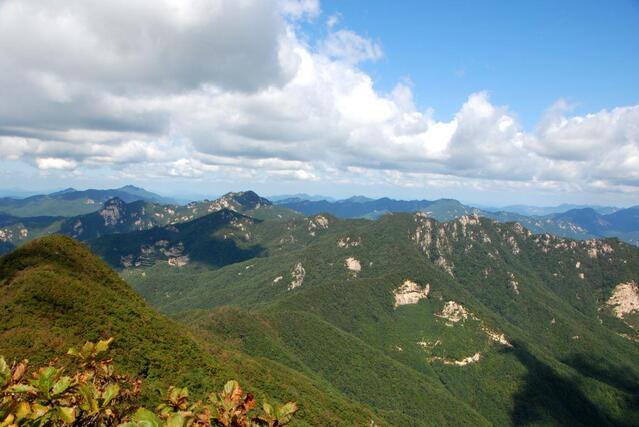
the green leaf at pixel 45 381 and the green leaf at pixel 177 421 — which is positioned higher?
the green leaf at pixel 177 421

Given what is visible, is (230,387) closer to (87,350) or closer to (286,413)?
(286,413)

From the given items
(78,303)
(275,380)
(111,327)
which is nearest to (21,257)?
(78,303)

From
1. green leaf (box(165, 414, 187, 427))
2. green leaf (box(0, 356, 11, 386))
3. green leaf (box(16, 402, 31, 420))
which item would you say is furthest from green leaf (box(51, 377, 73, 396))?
green leaf (box(165, 414, 187, 427))

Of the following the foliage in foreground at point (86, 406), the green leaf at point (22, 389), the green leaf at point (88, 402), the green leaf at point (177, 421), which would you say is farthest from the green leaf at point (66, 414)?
the green leaf at point (177, 421)

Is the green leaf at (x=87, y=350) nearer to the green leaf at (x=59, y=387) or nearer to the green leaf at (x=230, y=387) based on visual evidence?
the green leaf at (x=59, y=387)

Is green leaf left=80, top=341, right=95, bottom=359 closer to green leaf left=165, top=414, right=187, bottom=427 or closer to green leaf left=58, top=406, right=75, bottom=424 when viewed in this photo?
green leaf left=58, top=406, right=75, bottom=424

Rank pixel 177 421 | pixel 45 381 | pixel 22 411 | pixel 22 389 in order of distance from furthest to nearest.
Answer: pixel 45 381 → pixel 22 389 → pixel 22 411 → pixel 177 421

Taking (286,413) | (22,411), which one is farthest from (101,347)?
(286,413)

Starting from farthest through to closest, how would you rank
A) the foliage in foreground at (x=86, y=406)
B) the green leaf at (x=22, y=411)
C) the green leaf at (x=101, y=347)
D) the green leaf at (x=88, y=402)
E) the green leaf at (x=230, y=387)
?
the green leaf at (x=101, y=347)
the green leaf at (x=230, y=387)
the green leaf at (x=88, y=402)
the foliage in foreground at (x=86, y=406)
the green leaf at (x=22, y=411)

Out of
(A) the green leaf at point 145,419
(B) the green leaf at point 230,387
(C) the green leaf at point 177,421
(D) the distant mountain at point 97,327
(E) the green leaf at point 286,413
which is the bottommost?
(D) the distant mountain at point 97,327

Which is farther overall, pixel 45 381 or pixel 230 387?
pixel 230 387

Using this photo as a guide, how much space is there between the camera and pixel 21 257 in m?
116

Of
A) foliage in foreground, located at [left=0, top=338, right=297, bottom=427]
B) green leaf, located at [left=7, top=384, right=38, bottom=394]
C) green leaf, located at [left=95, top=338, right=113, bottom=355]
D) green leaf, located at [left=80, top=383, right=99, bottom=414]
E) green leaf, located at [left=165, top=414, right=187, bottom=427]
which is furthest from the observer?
green leaf, located at [left=95, top=338, right=113, bottom=355]

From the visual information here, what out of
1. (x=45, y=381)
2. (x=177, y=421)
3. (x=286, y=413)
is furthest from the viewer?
(x=286, y=413)
